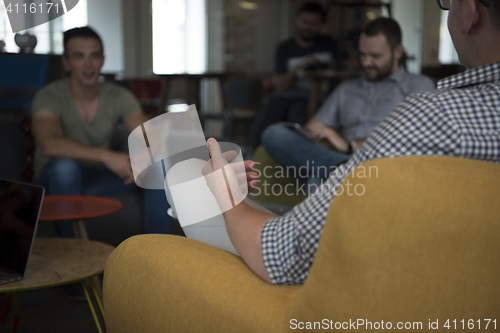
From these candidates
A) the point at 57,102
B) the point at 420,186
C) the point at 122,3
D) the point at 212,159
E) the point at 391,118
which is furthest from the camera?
the point at 122,3

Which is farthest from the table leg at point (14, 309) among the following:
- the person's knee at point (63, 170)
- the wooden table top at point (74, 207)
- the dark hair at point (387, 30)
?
the dark hair at point (387, 30)

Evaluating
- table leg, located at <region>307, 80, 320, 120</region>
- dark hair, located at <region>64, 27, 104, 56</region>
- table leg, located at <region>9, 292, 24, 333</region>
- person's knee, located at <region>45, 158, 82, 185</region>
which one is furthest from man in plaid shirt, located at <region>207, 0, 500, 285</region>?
table leg, located at <region>307, 80, 320, 120</region>

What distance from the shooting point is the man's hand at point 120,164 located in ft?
6.93

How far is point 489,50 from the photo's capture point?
2.98 feet

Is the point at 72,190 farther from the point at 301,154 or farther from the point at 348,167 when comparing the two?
the point at 348,167

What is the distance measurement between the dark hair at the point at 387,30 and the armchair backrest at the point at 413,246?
2.04 m

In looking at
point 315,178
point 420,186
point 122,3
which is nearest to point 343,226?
point 420,186

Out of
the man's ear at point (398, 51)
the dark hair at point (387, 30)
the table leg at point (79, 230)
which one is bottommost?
the table leg at point (79, 230)

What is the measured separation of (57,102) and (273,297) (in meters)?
1.79

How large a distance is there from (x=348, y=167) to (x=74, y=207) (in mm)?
1260

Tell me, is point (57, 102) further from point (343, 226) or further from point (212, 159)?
point (343, 226)

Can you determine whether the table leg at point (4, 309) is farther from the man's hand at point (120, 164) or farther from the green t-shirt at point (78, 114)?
the green t-shirt at point (78, 114)

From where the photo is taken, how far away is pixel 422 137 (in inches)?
31.5

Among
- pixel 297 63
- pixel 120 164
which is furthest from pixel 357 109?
pixel 297 63
